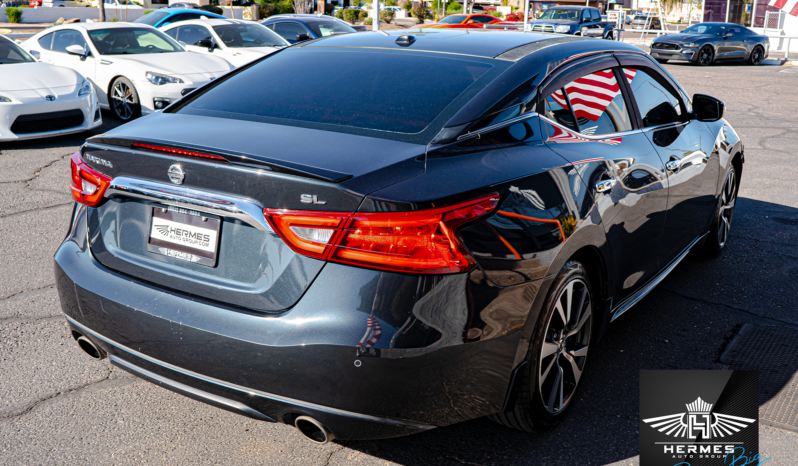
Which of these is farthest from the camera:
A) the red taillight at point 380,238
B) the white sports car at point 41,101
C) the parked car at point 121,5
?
the parked car at point 121,5

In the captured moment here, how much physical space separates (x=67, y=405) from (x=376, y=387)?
5.57 ft

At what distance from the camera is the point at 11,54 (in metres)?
9.42

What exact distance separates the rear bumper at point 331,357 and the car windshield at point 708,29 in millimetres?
25175

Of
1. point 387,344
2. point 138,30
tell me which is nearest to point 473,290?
point 387,344

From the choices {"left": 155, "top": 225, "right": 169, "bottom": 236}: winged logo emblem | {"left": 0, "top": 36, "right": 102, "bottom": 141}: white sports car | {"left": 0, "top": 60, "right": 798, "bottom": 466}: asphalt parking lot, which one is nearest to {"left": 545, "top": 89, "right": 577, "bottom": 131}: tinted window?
{"left": 0, "top": 60, "right": 798, "bottom": 466}: asphalt parking lot

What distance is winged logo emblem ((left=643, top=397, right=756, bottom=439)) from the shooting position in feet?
9.00

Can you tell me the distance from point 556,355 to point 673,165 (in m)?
1.49

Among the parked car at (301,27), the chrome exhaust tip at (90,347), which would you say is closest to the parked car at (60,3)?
the parked car at (301,27)

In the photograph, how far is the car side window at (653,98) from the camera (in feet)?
12.3

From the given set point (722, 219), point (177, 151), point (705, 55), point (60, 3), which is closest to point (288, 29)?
point (722, 219)

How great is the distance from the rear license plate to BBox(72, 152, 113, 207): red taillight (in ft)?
0.97

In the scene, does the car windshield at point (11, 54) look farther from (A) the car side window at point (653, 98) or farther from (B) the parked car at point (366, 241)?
(A) the car side window at point (653, 98)

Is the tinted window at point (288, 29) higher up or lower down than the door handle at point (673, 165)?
higher up

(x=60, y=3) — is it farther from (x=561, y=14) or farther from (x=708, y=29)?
(x=708, y=29)
